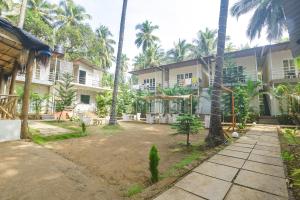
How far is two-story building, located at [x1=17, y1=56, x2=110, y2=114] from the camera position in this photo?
18.0 meters

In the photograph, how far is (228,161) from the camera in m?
3.99

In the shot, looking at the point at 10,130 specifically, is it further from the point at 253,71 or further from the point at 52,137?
the point at 253,71

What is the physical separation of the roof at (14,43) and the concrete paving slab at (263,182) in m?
7.33

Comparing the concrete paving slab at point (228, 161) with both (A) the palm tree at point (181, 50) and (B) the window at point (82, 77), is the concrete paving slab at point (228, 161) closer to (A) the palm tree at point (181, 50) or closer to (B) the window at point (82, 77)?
(B) the window at point (82, 77)

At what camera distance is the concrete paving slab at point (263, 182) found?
2.58 metres

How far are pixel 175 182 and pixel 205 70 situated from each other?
20281 millimetres

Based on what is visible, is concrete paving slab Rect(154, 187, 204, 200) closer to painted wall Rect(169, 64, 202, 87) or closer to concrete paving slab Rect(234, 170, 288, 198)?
concrete paving slab Rect(234, 170, 288, 198)

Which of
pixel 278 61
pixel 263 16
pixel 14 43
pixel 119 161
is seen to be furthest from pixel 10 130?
pixel 278 61

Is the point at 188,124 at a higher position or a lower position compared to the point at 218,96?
lower

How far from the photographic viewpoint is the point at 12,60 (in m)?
7.87

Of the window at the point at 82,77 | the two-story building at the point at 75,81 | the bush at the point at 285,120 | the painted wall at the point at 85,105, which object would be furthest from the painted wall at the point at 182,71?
the window at the point at 82,77

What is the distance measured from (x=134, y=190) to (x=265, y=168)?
9.13ft

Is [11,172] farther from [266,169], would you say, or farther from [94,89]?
[94,89]

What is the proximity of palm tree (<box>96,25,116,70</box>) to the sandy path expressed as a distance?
1161 inches
